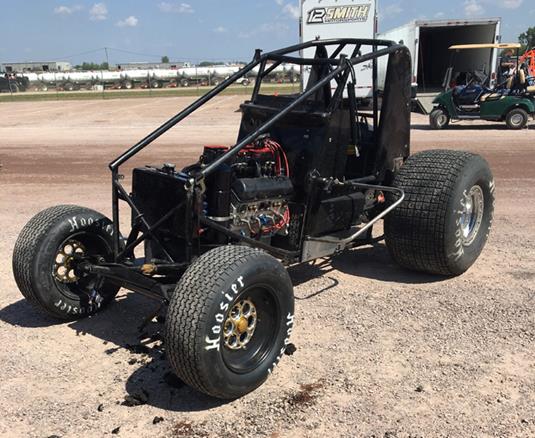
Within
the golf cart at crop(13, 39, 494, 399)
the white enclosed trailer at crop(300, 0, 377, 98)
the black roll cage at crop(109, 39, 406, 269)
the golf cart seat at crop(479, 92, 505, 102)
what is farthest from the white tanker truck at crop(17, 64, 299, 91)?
the golf cart at crop(13, 39, 494, 399)

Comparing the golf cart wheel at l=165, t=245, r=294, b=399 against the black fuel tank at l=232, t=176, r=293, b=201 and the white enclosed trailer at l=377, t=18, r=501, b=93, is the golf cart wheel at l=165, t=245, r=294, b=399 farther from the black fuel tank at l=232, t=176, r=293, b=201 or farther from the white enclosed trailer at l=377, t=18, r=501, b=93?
the white enclosed trailer at l=377, t=18, r=501, b=93

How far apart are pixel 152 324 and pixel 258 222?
105cm

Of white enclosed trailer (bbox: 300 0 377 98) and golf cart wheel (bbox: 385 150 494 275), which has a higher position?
white enclosed trailer (bbox: 300 0 377 98)

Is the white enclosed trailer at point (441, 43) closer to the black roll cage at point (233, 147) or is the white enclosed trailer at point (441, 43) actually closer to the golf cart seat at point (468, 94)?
the golf cart seat at point (468, 94)

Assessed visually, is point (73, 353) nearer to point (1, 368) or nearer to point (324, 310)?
point (1, 368)

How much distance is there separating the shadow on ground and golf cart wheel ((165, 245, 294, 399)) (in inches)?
9.5

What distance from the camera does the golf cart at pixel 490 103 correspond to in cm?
1512

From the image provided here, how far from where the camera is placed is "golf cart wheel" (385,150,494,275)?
15.1 ft

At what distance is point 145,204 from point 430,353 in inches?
83.2

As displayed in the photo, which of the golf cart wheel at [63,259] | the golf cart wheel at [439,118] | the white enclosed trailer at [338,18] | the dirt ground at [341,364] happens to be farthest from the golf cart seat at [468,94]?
the golf cart wheel at [63,259]

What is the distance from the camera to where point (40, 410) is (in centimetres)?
313

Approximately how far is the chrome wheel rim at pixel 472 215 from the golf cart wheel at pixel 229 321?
234 cm

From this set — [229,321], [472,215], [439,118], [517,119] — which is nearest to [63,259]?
[229,321]

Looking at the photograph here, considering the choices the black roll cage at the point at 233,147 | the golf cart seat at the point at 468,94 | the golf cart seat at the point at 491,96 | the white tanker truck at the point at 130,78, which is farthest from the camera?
the white tanker truck at the point at 130,78
